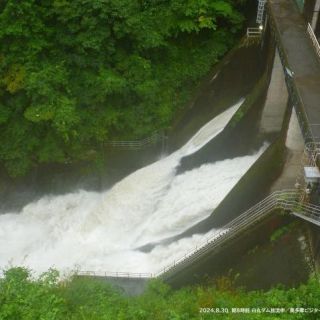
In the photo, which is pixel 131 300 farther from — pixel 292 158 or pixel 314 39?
pixel 314 39

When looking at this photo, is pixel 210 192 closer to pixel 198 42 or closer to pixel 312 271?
pixel 312 271

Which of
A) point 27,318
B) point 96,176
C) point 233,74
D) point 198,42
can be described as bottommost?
point 27,318

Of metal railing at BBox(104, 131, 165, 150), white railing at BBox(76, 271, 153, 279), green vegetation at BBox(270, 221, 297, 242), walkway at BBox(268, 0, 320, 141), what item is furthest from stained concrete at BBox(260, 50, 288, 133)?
white railing at BBox(76, 271, 153, 279)

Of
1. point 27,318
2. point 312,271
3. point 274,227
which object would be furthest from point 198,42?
point 27,318

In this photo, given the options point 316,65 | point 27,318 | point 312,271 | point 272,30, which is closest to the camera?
point 27,318

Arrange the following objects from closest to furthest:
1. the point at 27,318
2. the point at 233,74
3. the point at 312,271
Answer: the point at 27,318 → the point at 312,271 → the point at 233,74

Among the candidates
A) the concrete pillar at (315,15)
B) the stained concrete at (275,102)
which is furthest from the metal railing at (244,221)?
the concrete pillar at (315,15)
